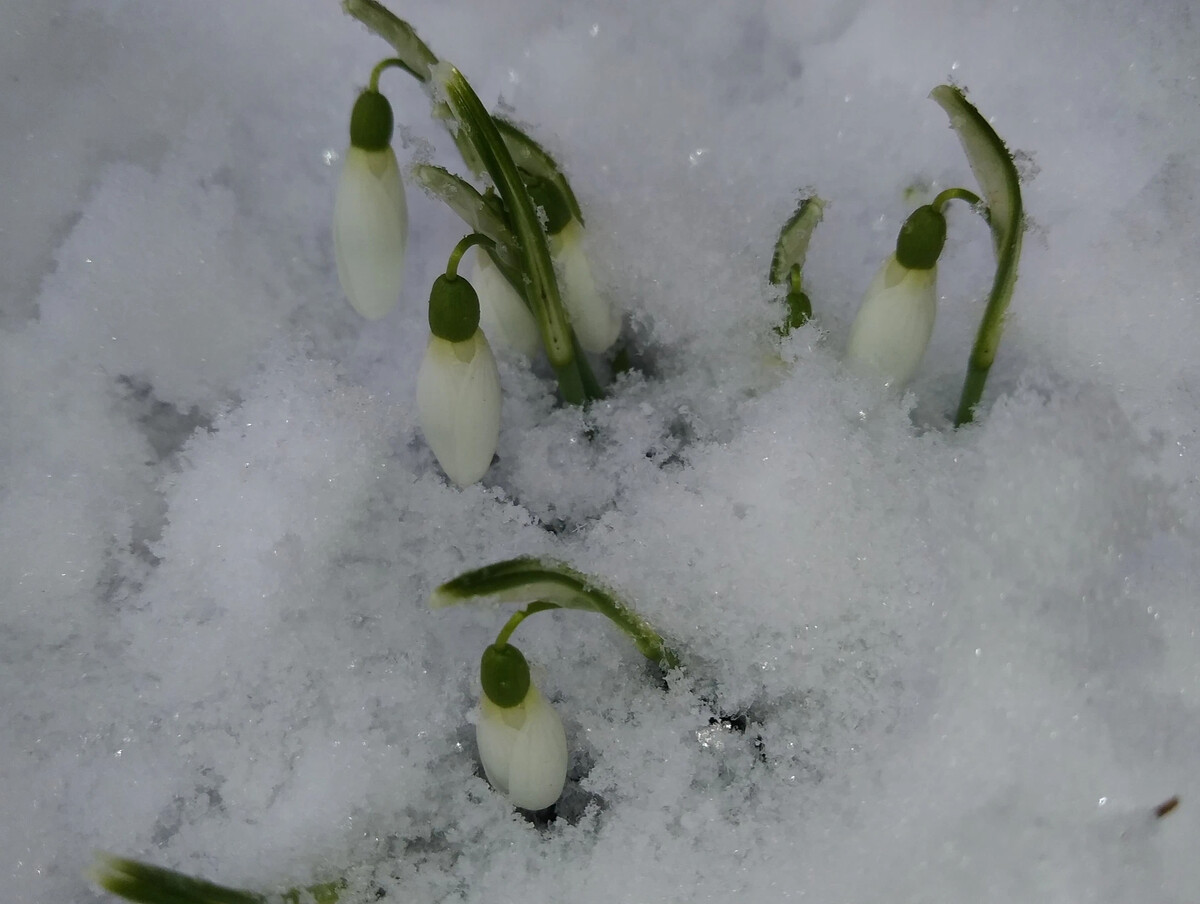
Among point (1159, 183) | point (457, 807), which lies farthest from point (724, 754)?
point (1159, 183)

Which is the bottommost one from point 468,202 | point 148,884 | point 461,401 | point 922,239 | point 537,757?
point 148,884

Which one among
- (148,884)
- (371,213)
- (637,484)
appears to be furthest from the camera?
(637,484)

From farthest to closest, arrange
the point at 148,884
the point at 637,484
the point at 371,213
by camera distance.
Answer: the point at 637,484 → the point at 371,213 → the point at 148,884

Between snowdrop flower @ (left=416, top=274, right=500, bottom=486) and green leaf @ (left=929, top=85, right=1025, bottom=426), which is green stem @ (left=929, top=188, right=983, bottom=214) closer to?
green leaf @ (left=929, top=85, right=1025, bottom=426)

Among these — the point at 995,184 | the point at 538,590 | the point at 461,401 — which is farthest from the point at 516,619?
the point at 995,184

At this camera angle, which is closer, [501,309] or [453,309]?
[453,309]

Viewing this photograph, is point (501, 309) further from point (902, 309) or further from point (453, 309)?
point (902, 309)

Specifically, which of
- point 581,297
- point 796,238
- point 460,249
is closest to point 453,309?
point 460,249

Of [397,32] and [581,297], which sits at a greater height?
[397,32]

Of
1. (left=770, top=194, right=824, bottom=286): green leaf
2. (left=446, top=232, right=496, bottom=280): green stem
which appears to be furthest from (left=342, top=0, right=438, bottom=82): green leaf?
(left=770, top=194, right=824, bottom=286): green leaf
